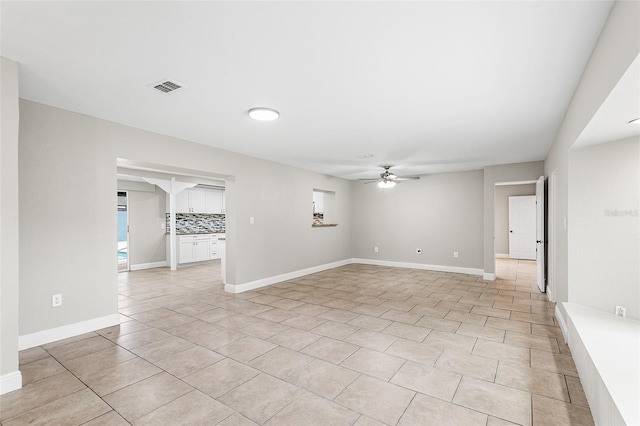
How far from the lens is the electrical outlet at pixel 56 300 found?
3160mm

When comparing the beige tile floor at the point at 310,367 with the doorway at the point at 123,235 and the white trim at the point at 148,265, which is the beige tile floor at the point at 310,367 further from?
the doorway at the point at 123,235

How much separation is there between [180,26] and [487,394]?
3.23 m

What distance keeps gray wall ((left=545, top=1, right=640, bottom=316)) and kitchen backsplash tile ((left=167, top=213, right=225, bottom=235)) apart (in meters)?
8.21

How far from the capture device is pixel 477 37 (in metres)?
1.91

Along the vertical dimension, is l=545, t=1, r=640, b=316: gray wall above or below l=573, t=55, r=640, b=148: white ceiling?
above

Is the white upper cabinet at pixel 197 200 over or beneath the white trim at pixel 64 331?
over

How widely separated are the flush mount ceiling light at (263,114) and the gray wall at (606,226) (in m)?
3.02

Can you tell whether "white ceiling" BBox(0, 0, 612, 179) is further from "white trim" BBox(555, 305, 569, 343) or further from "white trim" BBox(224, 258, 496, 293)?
"white trim" BBox(224, 258, 496, 293)

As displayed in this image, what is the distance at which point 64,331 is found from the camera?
10.6ft

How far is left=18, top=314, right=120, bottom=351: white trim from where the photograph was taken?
2.99 meters

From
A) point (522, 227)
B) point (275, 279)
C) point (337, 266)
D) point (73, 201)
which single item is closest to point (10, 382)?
point (73, 201)

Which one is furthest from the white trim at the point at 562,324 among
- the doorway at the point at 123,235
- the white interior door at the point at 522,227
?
the doorway at the point at 123,235

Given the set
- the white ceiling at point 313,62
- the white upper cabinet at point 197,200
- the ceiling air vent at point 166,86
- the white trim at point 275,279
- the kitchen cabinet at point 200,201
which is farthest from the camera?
the white upper cabinet at point 197,200

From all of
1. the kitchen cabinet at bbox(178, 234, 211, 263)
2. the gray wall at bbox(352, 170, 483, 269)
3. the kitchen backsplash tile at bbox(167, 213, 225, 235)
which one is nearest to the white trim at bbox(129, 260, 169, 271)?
the kitchen cabinet at bbox(178, 234, 211, 263)
